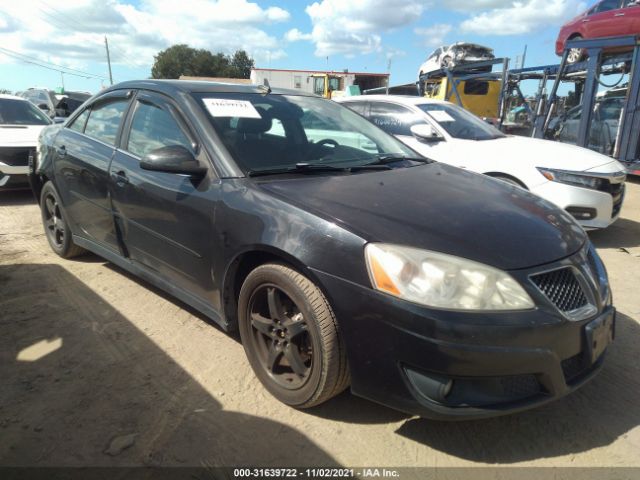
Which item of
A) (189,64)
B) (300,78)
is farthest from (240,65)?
(300,78)

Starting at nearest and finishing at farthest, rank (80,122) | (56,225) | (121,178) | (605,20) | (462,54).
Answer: (121,178) → (80,122) → (56,225) → (605,20) → (462,54)

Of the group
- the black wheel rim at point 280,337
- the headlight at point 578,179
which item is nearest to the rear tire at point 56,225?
the black wheel rim at point 280,337

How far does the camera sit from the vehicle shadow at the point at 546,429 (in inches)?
82.7

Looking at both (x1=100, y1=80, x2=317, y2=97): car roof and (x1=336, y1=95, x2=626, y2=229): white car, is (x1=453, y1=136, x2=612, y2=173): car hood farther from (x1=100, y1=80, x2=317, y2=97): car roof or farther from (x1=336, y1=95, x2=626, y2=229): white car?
(x1=100, y1=80, x2=317, y2=97): car roof

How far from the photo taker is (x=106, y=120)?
359cm

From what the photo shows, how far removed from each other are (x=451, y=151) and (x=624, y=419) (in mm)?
3926

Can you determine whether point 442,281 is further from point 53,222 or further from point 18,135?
point 18,135

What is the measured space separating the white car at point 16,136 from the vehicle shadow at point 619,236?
23.9 feet

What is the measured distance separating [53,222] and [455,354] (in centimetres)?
413

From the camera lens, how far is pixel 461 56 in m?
14.0

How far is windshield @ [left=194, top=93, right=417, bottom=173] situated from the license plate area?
1.53 meters

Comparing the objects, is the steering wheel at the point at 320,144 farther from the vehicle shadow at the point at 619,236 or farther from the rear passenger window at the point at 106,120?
the vehicle shadow at the point at 619,236

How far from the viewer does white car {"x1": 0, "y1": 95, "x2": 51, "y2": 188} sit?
674 cm

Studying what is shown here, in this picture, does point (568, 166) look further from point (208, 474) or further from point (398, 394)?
point (208, 474)
